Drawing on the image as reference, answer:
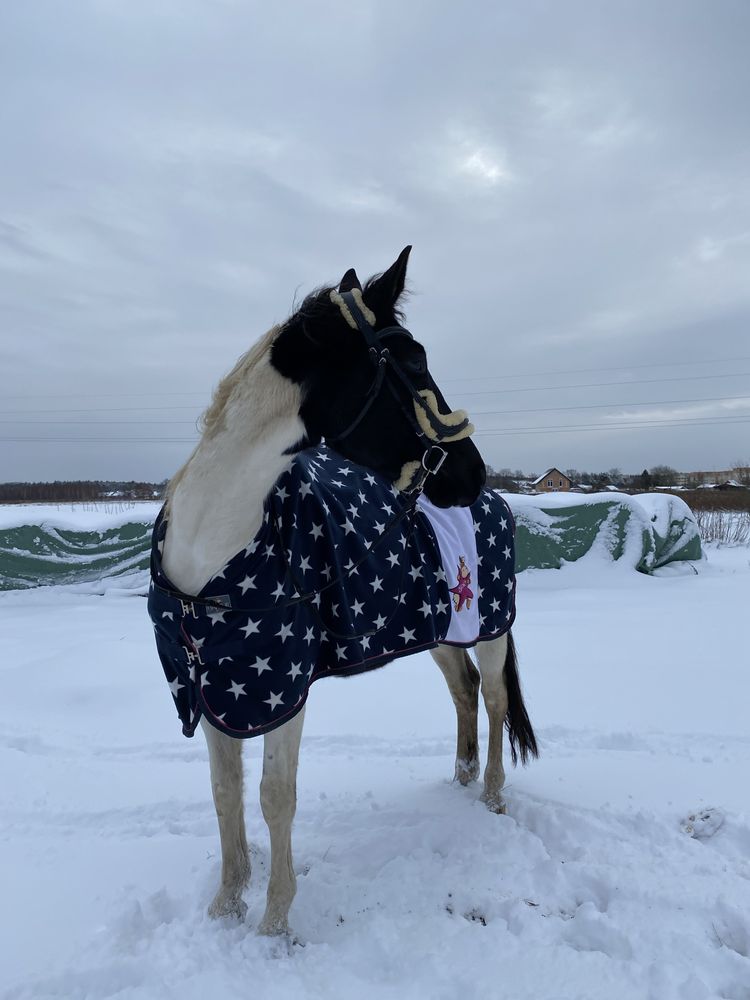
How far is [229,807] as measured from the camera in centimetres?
215

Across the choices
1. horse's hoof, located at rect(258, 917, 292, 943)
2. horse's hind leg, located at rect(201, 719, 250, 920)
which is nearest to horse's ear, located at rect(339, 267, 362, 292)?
horse's hind leg, located at rect(201, 719, 250, 920)

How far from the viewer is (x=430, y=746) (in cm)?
343

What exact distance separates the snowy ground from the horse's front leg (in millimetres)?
105

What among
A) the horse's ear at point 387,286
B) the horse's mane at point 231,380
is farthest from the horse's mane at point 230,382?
the horse's ear at point 387,286

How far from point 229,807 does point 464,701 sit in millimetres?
1442

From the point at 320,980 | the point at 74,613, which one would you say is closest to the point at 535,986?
the point at 320,980

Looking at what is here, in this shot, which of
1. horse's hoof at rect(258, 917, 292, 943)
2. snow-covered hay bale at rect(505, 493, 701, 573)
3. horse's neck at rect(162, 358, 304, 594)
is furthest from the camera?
snow-covered hay bale at rect(505, 493, 701, 573)

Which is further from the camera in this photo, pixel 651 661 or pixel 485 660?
pixel 651 661

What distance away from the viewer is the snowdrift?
8.72m

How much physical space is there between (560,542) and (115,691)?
7537mm

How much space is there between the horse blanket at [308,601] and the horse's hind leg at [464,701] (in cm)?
49

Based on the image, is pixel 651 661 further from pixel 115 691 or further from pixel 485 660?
pixel 115 691

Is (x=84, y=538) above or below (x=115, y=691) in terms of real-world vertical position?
above

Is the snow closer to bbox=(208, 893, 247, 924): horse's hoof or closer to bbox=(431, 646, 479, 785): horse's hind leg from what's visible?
bbox=(431, 646, 479, 785): horse's hind leg
